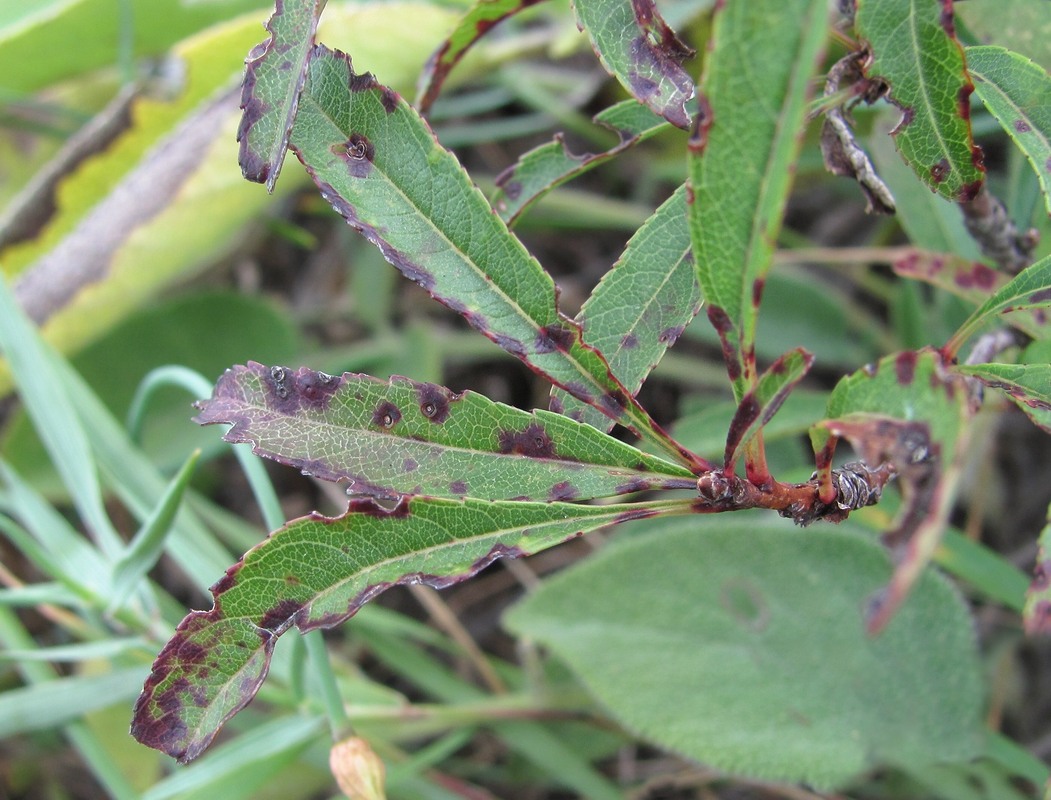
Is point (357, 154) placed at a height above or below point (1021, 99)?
above

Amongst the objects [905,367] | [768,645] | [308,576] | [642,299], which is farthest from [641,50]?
[768,645]

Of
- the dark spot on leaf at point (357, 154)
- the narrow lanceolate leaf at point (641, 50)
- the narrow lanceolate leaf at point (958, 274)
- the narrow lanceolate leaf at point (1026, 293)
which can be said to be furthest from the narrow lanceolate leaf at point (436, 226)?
the narrow lanceolate leaf at point (958, 274)

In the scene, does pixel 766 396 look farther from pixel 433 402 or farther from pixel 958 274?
pixel 958 274

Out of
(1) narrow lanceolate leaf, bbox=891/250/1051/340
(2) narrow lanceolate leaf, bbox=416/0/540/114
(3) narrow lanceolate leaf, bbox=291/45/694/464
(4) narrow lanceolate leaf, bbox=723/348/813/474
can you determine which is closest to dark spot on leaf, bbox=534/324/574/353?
(3) narrow lanceolate leaf, bbox=291/45/694/464

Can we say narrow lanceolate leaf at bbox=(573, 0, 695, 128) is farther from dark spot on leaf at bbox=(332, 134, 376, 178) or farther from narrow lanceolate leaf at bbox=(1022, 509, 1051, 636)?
narrow lanceolate leaf at bbox=(1022, 509, 1051, 636)

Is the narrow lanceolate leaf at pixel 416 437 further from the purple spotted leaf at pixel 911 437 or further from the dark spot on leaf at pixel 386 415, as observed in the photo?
the purple spotted leaf at pixel 911 437

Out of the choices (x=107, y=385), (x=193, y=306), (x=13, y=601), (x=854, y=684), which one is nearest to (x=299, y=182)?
(x=193, y=306)
